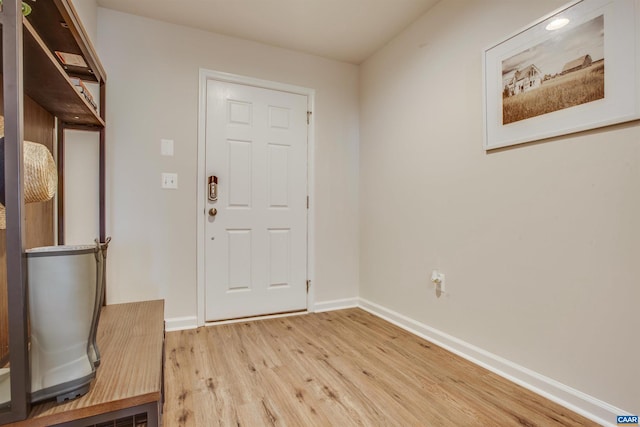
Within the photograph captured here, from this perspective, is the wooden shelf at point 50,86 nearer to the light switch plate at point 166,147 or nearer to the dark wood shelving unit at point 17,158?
the dark wood shelving unit at point 17,158

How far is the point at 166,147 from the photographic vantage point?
2480mm

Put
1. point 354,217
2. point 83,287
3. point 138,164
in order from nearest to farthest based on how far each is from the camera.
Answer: point 83,287 → point 138,164 → point 354,217

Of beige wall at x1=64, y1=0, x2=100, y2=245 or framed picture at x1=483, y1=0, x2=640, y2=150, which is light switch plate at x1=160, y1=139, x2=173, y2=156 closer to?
beige wall at x1=64, y1=0, x2=100, y2=245

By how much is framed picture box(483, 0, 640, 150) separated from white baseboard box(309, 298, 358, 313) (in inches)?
75.3

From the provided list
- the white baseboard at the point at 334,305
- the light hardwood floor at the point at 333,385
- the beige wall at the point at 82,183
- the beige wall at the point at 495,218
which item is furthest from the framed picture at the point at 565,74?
the beige wall at the point at 82,183

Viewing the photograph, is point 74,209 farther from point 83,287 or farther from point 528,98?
point 528,98

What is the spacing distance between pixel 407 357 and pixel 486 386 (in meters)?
0.47

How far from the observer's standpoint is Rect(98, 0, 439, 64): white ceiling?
2264 mm

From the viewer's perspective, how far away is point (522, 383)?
66.5 inches

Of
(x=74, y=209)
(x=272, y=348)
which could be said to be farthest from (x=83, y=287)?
(x=74, y=209)

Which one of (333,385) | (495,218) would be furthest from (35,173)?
(495,218)

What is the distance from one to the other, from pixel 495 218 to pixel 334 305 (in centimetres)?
172

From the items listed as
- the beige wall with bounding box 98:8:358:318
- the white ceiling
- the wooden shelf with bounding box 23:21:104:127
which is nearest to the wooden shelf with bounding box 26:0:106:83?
the wooden shelf with bounding box 23:21:104:127

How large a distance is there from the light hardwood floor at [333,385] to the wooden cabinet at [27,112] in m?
0.83
